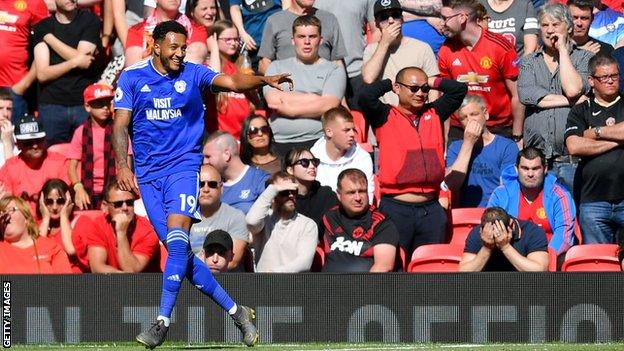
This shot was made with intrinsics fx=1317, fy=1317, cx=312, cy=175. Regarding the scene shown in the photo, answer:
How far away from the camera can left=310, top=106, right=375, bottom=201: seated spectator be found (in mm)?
13094

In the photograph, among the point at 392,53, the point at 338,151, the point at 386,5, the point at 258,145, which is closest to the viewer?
the point at 338,151

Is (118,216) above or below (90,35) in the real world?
below

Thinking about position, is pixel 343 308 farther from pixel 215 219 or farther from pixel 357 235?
pixel 215 219

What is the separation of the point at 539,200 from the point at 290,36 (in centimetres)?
360

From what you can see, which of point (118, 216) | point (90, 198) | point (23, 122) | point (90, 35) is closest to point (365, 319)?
point (118, 216)

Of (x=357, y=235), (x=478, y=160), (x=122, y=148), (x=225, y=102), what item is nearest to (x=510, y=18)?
(x=478, y=160)

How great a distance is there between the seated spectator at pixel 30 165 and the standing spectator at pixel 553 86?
16.0 feet

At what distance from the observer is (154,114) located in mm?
9977

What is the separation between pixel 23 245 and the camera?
12570 millimetres

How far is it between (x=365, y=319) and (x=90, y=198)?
12.5 feet

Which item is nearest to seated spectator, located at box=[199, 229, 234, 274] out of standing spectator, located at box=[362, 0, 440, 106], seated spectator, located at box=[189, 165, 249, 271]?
seated spectator, located at box=[189, 165, 249, 271]

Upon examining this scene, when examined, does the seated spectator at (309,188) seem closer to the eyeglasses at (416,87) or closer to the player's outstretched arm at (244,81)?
the eyeglasses at (416,87)

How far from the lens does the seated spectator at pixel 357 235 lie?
39.6 ft

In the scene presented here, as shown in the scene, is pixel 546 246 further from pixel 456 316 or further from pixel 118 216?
pixel 118 216
